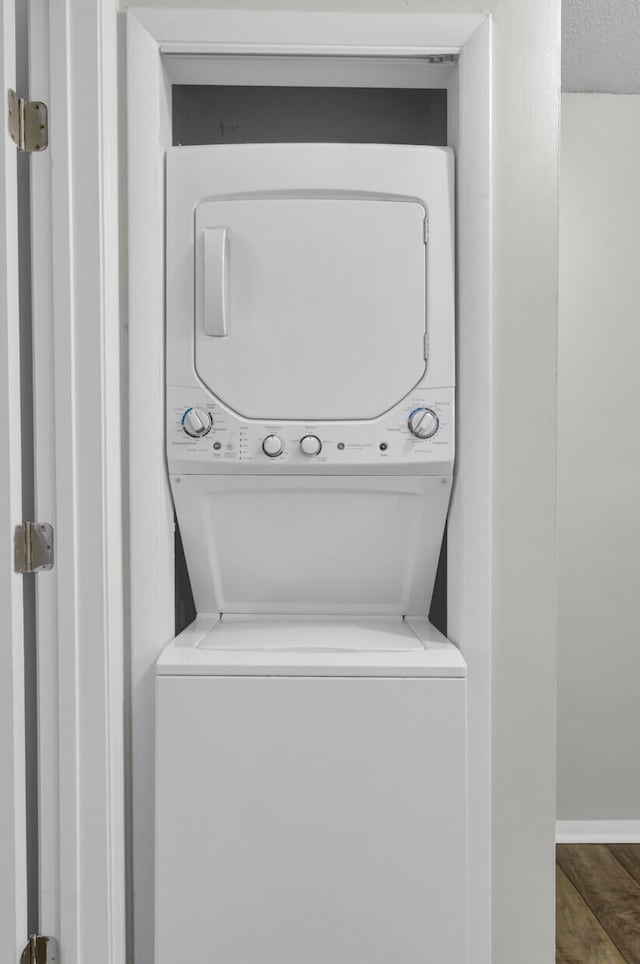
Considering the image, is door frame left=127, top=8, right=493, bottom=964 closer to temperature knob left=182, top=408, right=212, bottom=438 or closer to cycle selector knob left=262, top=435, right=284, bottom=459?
temperature knob left=182, top=408, right=212, bottom=438

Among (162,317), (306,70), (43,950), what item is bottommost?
(43,950)

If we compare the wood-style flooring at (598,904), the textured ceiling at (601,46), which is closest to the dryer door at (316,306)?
the textured ceiling at (601,46)

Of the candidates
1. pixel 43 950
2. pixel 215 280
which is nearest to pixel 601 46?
pixel 215 280

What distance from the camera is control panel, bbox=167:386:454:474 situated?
149 centimetres

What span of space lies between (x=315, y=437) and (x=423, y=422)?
0.67 ft

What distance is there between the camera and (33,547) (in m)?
1.36

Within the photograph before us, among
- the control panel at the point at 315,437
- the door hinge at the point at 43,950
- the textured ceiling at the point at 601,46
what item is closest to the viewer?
the door hinge at the point at 43,950

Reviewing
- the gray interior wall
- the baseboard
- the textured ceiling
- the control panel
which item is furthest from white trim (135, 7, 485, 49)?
the baseboard

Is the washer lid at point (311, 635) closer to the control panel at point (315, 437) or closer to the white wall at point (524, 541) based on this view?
the white wall at point (524, 541)

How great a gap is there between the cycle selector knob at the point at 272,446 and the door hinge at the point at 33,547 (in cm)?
40

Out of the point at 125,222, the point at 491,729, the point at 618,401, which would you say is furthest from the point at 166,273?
the point at 618,401

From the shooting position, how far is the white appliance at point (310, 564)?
4.51 ft

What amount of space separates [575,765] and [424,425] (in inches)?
72.7

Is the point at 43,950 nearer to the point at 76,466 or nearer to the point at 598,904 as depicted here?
the point at 76,466
